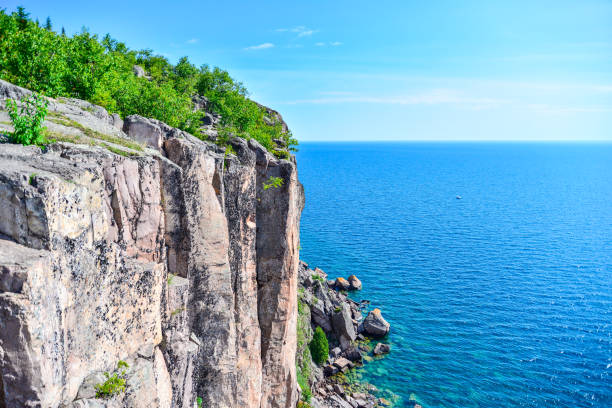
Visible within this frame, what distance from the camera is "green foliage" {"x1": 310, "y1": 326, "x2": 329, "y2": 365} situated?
1954 inches

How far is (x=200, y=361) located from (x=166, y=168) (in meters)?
10.7

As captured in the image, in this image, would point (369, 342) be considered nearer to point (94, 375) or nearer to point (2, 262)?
point (94, 375)

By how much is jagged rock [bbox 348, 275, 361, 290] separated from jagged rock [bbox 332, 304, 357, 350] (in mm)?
15925

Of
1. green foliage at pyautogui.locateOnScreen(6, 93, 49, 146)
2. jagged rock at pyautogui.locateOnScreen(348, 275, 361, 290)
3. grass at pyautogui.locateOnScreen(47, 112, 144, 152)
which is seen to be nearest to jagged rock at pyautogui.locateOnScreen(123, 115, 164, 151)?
grass at pyautogui.locateOnScreen(47, 112, 144, 152)

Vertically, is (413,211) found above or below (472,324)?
above

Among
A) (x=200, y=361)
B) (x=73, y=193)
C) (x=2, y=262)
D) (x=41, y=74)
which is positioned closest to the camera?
(x=2, y=262)

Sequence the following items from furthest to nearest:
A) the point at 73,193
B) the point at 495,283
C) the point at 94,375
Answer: the point at 495,283
the point at 94,375
the point at 73,193

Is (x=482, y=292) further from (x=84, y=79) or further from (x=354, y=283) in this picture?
(x=84, y=79)

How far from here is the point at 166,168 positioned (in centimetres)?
1895

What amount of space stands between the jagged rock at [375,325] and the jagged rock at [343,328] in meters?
3.63

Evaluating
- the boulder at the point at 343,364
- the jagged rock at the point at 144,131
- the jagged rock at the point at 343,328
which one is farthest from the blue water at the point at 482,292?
the jagged rock at the point at 144,131

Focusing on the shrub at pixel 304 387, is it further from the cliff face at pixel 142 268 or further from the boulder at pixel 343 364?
the boulder at pixel 343 364

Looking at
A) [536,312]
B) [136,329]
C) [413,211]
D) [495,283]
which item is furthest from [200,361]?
[413,211]

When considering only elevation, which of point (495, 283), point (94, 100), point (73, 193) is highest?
point (94, 100)
